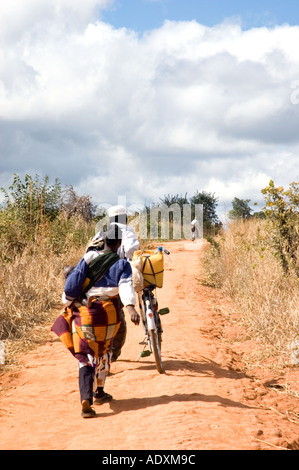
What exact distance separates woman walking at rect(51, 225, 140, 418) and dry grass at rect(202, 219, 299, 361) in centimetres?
266

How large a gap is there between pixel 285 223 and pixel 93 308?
16.8ft

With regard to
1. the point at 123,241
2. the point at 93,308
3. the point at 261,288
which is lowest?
the point at 261,288

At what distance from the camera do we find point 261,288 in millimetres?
8586

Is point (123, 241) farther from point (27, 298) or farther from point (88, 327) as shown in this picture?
point (27, 298)

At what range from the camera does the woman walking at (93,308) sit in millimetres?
4891

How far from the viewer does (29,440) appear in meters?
4.39

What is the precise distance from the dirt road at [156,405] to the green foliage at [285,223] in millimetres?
2018

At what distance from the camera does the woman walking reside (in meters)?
4.89

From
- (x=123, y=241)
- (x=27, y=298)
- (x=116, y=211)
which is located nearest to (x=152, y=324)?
(x=123, y=241)

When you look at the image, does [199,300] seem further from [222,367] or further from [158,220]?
[158,220]

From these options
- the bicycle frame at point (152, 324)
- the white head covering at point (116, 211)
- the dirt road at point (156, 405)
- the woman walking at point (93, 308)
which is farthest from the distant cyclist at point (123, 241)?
the woman walking at point (93, 308)

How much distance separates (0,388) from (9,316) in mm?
2238

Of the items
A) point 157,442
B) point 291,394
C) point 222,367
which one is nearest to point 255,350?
point 222,367

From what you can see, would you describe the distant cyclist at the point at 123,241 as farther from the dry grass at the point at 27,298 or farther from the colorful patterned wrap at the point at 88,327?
the dry grass at the point at 27,298
